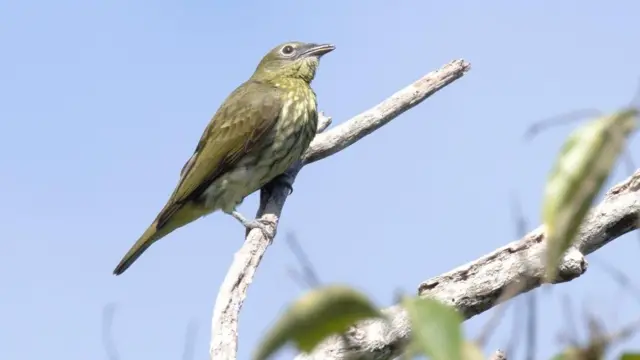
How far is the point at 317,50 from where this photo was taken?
927cm

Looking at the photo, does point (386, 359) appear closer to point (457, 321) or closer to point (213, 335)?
point (213, 335)

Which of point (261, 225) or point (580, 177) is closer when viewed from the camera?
point (580, 177)

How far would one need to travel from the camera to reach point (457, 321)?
107 cm

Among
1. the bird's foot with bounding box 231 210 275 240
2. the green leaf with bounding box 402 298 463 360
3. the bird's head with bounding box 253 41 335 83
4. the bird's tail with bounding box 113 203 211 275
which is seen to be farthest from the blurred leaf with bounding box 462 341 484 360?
the bird's head with bounding box 253 41 335 83

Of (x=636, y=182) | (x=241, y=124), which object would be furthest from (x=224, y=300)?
(x=241, y=124)

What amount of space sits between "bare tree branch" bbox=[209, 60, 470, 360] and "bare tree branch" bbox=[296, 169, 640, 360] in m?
0.82

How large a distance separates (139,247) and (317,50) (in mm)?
2413

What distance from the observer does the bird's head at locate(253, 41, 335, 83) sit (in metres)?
9.12

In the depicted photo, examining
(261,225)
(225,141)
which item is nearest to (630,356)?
(261,225)

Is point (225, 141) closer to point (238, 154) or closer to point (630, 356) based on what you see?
point (238, 154)

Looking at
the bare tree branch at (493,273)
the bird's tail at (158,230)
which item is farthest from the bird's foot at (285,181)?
the bare tree branch at (493,273)

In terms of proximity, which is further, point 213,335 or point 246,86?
Answer: point 246,86

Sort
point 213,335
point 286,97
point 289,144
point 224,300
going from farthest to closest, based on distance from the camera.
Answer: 1. point 286,97
2. point 289,144
3. point 224,300
4. point 213,335

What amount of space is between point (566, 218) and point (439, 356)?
0.24 meters
